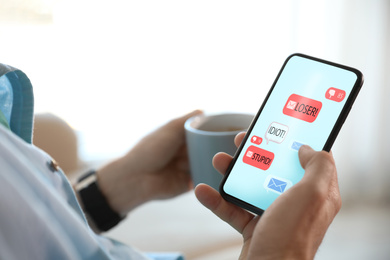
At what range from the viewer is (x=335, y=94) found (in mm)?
514

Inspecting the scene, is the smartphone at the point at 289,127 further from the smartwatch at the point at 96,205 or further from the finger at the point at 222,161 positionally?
the smartwatch at the point at 96,205

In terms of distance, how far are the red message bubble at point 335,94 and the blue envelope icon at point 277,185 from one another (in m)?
0.10

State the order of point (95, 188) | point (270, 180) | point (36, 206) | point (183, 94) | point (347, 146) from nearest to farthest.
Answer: point (36, 206), point (270, 180), point (95, 188), point (183, 94), point (347, 146)

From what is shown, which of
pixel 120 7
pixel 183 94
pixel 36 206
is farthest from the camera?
pixel 183 94

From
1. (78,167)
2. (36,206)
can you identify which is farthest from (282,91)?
(78,167)

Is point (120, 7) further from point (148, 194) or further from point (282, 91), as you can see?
point (282, 91)

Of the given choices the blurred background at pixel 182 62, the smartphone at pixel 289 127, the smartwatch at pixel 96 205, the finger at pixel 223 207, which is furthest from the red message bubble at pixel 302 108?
the blurred background at pixel 182 62

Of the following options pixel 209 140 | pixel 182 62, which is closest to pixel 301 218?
pixel 209 140

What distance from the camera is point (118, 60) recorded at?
103 centimetres

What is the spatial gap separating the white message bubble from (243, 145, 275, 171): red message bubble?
0.01 m

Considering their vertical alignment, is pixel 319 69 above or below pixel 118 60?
above

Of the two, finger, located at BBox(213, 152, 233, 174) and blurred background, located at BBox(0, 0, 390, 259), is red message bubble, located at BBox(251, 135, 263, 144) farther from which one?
blurred background, located at BBox(0, 0, 390, 259)

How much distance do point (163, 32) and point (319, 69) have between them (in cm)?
54

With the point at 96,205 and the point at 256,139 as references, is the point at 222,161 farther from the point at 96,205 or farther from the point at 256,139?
the point at 96,205
